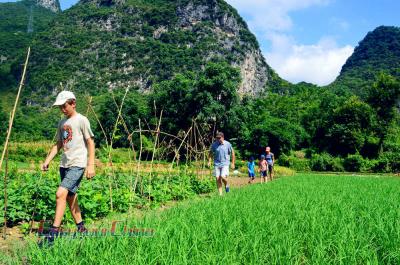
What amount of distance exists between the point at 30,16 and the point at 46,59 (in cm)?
3559

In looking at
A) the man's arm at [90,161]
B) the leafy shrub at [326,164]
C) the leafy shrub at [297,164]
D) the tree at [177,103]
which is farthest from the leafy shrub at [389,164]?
the man's arm at [90,161]

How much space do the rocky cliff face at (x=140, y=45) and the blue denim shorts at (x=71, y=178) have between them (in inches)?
3664

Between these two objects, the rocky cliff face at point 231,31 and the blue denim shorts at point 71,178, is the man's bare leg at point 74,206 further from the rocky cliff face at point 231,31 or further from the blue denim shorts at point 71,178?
the rocky cliff face at point 231,31

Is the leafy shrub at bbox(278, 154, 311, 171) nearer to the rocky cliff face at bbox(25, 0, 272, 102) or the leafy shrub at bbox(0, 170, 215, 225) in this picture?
the leafy shrub at bbox(0, 170, 215, 225)

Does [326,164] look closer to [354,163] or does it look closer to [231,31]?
[354,163]

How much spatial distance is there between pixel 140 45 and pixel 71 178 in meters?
123

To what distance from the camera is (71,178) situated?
15.3 feet

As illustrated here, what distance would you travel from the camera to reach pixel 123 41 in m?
126

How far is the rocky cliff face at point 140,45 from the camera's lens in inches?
4235

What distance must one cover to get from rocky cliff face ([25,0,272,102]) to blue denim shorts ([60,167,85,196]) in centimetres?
9306

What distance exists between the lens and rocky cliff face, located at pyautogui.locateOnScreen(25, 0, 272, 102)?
108 meters

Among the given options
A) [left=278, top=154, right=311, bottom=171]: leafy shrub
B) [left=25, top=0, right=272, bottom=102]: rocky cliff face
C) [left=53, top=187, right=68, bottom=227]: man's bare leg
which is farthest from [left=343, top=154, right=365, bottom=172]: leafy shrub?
[left=25, top=0, right=272, bottom=102]: rocky cliff face

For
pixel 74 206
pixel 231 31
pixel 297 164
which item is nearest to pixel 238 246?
pixel 74 206

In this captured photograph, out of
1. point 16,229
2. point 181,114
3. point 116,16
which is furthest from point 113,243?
point 116,16
